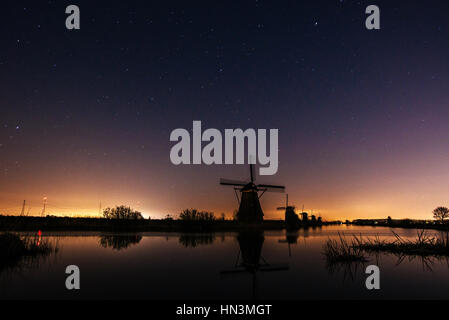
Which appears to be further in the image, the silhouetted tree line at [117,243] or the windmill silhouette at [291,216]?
the windmill silhouette at [291,216]

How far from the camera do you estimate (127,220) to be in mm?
54781

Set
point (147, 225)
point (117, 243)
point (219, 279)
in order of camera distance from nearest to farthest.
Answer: point (219, 279) < point (117, 243) < point (147, 225)

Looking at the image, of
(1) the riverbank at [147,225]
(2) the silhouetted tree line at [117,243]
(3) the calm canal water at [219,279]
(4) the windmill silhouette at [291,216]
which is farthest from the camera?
(4) the windmill silhouette at [291,216]

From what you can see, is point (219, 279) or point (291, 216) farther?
point (291, 216)

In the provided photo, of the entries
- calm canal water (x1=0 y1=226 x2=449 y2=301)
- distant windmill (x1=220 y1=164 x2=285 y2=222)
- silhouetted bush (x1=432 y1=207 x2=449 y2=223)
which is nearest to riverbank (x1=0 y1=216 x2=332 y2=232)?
distant windmill (x1=220 y1=164 x2=285 y2=222)

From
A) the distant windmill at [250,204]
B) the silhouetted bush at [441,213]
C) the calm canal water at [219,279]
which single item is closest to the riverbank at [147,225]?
the distant windmill at [250,204]

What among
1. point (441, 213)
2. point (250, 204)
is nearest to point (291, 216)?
point (250, 204)

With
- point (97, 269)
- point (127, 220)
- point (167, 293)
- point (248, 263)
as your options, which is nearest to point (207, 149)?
point (248, 263)

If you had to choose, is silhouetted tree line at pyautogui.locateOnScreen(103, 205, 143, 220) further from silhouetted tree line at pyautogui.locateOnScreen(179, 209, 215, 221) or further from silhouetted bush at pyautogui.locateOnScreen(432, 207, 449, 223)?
silhouetted bush at pyautogui.locateOnScreen(432, 207, 449, 223)

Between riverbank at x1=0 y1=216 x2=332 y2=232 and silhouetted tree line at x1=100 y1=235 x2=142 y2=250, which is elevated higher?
silhouetted tree line at x1=100 y1=235 x2=142 y2=250

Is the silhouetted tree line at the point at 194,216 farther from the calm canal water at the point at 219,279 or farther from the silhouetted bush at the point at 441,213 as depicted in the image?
the silhouetted bush at the point at 441,213

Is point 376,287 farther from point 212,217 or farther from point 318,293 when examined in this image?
point 212,217

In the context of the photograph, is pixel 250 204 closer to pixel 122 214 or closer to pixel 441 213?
pixel 122 214
